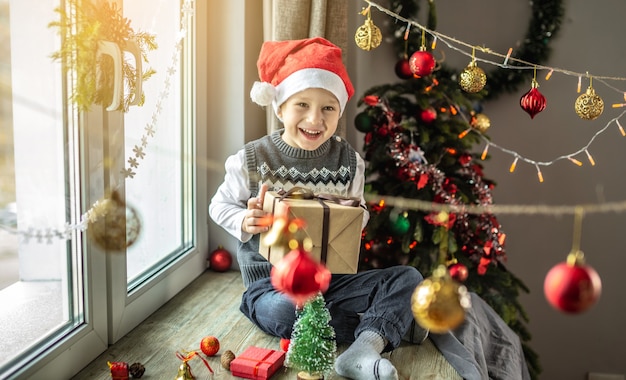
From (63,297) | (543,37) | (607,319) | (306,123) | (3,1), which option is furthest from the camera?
(607,319)

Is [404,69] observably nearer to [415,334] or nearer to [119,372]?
[415,334]

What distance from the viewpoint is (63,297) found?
1.58 m

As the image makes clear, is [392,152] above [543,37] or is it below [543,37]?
below

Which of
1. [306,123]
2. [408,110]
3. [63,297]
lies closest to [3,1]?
[63,297]

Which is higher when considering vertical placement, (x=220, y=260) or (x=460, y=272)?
(x=460, y=272)

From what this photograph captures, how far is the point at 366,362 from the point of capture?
156 cm

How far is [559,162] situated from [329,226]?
5.49 ft

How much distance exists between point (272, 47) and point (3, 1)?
826mm

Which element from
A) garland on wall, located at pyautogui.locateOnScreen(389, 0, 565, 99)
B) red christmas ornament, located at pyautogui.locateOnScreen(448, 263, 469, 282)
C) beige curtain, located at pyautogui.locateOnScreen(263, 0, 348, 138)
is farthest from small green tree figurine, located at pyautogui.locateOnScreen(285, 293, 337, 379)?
garland on wall, located at pyautogui.locateOnScreen(389, 0, 565, 99)

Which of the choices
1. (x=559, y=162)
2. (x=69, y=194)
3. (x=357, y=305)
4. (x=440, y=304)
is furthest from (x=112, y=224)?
(x=559, y=162)

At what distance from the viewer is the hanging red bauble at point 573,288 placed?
2.67 ft

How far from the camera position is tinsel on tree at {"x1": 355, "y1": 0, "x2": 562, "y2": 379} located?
2.21 metres

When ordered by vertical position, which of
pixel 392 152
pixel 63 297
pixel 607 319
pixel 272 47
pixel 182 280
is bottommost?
pixel 607 319

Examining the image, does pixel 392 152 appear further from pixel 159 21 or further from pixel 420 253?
pixel 159 21
